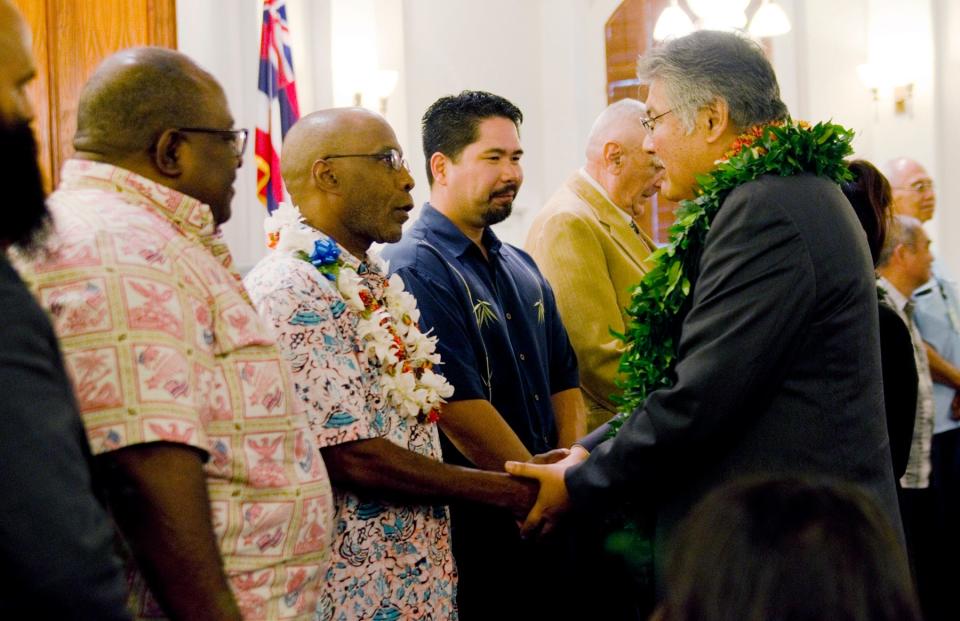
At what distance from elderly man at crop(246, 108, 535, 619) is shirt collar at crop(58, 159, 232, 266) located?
0.45 m

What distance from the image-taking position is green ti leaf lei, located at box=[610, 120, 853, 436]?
2727 mm

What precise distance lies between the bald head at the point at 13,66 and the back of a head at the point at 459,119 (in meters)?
2.73

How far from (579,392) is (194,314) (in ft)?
7.73

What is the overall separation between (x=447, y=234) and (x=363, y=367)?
1285 mm

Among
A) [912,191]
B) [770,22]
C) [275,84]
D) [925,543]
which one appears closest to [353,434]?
[925,543]

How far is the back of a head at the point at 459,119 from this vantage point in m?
4.12

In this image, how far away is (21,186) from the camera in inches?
54.5

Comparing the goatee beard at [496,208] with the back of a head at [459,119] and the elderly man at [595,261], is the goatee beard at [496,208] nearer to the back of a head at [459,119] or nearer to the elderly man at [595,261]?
the back of a head at [459,119]

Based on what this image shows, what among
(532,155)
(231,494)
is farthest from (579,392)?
(532,155)

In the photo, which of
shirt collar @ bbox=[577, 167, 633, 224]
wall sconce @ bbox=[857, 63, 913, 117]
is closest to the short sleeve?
shirt collar @ bbox=[577, 167, 633, 224]

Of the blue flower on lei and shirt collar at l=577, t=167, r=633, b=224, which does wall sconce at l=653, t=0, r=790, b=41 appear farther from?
the blue flower on lei

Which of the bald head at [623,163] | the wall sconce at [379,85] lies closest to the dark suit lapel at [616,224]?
the bald head at [623,163]

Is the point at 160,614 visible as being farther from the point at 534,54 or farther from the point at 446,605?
the point at 534,54

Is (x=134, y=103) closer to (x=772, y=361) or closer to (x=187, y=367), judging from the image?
(x=187, y=367)
